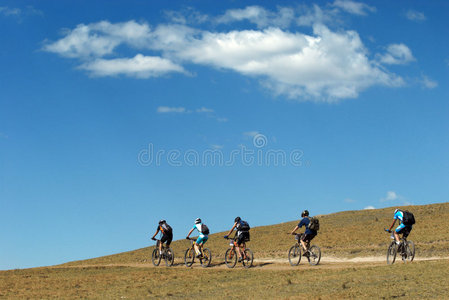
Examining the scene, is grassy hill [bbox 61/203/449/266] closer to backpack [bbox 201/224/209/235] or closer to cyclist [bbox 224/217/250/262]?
backpack [bbox 201/224/209/235]

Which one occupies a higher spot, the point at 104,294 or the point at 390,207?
the point at 390,207

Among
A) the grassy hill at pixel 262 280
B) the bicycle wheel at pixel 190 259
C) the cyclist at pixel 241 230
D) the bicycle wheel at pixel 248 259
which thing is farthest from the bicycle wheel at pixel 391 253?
the bicycle wheel at pixel 190 259

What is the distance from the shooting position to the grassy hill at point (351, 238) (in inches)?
1445

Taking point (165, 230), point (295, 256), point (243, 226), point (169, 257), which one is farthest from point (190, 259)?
point (295, 256)

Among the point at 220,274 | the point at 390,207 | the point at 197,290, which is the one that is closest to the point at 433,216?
the point at 390,207

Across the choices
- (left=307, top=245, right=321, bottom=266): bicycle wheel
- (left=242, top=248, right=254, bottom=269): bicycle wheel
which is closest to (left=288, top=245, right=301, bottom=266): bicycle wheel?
(left=307, top=245, right=321, bottom=266): bicycle wheel

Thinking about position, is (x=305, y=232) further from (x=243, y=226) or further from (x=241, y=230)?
(x=241, y=230)

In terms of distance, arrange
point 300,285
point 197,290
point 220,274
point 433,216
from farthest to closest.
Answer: point 433,216
point 220,274
point 197,290
point 300,285

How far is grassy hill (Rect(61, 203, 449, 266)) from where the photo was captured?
36.7m

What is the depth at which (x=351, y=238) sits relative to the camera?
147 ft

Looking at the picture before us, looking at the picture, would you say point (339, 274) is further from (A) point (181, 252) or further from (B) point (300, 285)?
(A) point (181, 252)

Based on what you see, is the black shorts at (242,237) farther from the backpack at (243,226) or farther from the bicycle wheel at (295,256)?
the bicycle wheel at (295,256)

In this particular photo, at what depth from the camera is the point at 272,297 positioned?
57.7 ft

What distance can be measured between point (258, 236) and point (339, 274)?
36974mm
